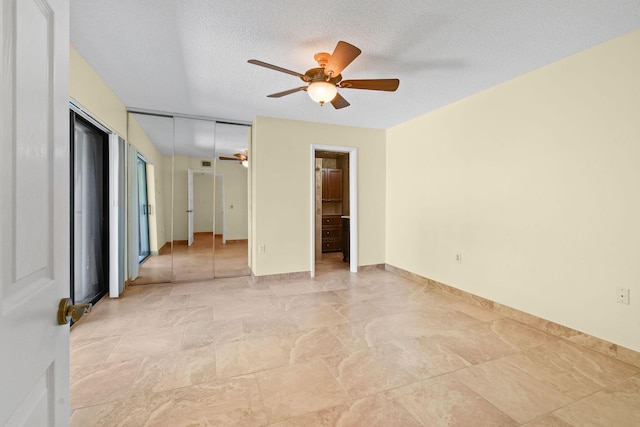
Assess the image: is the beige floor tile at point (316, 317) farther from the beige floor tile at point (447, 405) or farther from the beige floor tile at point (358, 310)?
the beige floor tile at point (447, 405)

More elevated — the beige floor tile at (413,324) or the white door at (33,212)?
the white door at (33,212)

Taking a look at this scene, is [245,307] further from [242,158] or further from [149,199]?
[149,199]

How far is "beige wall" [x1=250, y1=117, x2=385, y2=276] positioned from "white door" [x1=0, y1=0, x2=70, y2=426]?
355 centimetres

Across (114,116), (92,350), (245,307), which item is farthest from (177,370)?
(114,116)

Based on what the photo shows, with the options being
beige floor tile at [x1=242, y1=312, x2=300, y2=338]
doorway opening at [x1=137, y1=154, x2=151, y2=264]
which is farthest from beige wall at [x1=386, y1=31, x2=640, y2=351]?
doorway opening at [x1=137, y1=154, x2=151, y2=264]

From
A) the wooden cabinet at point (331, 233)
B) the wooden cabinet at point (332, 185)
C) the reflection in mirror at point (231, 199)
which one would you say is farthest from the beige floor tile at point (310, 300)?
the wooden cabinet at point (332, 185)

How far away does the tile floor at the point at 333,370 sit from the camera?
1.68m

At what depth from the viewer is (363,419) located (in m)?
1.63

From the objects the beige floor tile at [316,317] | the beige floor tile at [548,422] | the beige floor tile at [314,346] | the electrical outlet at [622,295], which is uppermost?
the electrical outlet at [622,295]

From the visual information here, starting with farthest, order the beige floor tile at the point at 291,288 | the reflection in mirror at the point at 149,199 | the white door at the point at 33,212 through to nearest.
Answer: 1. the reflection in mirror at the point at 149,199
2. the beige floor tile at the point at 291,288
3. the white door at the point at 33,212

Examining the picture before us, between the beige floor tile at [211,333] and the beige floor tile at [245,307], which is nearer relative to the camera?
the beige floor tile at [211,333]

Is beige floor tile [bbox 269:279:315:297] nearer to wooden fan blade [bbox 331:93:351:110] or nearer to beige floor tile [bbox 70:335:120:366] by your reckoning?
beige floor tile [bbox 70:335:120:366]

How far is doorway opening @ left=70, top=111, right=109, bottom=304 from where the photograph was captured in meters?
2.91

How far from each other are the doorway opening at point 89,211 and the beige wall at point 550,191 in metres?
4.21
